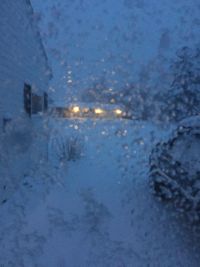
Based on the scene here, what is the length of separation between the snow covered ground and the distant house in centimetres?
168

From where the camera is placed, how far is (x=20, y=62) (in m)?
9.84

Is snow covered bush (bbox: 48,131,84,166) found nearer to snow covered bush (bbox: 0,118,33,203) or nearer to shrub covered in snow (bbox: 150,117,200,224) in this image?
snow covered bush (bbox: 0,118,33,203)

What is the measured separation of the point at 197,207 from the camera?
22.7ft

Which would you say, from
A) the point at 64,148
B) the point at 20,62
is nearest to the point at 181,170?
the point at 20,62

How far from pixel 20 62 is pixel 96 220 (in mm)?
3891

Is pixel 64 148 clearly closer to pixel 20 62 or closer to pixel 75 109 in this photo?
pixel 75 109

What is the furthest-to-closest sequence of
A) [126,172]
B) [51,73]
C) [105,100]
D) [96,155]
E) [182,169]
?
[51,73]
[96,155]
[126,172]
[105,100]
[182,169]

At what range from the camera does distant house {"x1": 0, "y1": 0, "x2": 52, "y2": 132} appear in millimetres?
8602

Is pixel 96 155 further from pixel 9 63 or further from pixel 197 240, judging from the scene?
pixel 197 240

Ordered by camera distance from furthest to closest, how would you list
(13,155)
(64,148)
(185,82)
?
(64,148) → (13,155) → (185,82)

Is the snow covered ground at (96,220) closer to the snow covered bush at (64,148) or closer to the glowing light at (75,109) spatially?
the snow covered bush at (64,148)

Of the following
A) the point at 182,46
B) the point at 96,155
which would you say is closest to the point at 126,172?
the point at 96,155

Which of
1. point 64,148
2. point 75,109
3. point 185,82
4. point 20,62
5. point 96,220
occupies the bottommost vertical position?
point 96,220

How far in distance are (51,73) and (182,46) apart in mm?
6799
